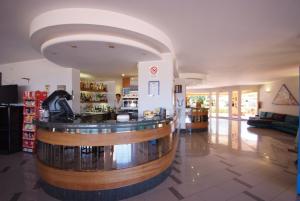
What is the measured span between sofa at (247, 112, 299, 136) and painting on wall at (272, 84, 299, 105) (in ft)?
2.80

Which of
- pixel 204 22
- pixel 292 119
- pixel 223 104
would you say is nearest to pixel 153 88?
pixel 204 22

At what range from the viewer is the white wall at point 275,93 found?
9.55 metres

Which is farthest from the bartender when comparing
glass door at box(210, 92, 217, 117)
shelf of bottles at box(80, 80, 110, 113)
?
glass door at box(210, 92, 217, 117)

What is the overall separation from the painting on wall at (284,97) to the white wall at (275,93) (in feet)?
0.54

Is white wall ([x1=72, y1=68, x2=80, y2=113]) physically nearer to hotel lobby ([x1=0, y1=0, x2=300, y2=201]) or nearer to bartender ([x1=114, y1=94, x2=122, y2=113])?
hotel lobby ([x1=0, y1=0, x2=300, y2=201])

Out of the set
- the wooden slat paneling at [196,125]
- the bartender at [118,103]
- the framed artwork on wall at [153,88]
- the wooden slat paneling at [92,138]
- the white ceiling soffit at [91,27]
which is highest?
the white ceiling soffit at [91,27]

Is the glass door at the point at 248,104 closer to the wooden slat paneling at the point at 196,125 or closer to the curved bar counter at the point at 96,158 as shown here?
the wooden slat paneling at the point at 196,125

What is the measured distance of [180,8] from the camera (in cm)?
274

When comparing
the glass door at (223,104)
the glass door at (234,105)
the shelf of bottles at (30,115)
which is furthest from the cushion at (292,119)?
the shelf of bottles at (30,115)

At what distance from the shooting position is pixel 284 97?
10273 millimetres

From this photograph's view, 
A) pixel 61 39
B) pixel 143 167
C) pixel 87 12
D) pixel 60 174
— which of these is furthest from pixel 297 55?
pixel 60 174

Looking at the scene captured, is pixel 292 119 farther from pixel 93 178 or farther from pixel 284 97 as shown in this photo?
pixel 93 178

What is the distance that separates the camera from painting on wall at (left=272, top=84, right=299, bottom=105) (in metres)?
9.69

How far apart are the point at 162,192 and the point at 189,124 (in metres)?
5.98
